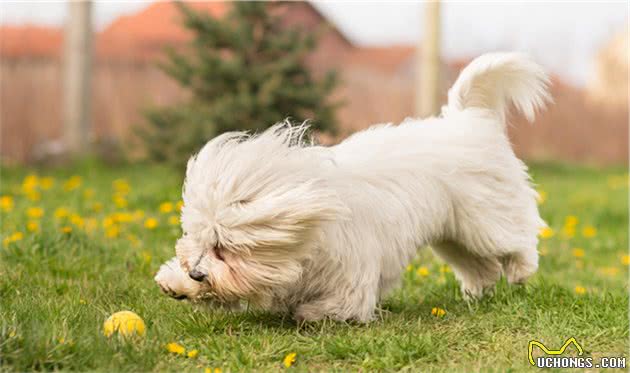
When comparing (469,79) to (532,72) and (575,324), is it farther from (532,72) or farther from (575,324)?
(575,324)

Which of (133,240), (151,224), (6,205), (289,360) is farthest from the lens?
(6,205)

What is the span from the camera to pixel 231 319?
405cm

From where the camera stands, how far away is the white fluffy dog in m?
3.72

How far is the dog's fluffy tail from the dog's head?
1.54 metres

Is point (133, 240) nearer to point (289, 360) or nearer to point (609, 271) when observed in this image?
point (289, 360)

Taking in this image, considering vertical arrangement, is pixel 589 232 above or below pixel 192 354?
below

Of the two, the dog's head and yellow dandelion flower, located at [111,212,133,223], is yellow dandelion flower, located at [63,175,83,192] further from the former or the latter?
the dog's head

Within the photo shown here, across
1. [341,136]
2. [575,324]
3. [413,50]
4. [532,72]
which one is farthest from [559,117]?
[575,324]

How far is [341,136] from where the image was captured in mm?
10430

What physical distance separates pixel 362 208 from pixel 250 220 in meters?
0.66

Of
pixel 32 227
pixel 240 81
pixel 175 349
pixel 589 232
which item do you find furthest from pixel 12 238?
pixel 589 232

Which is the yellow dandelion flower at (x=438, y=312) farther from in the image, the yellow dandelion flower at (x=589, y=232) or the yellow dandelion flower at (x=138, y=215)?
the yellow dandelion flower at (x=589, y=232)

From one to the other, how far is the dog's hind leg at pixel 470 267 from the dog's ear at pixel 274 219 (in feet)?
4.79

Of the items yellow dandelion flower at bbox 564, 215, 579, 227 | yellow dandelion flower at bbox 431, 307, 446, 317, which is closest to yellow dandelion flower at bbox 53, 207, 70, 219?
yellow dandelion flower at bbox 431, 307, 446, 317
